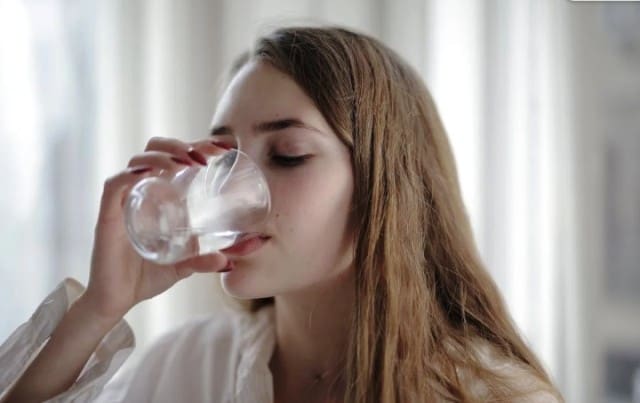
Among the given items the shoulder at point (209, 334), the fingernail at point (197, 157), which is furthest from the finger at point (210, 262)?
the shoulder at point (209, 334)

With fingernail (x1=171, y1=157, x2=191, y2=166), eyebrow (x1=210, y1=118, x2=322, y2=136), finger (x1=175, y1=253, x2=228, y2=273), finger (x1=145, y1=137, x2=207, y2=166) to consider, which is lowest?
finger (x1=175, y1=253, x2=228, y2=273)

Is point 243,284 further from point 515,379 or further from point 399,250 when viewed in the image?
point 515,379

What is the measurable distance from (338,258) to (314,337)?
0.17 m

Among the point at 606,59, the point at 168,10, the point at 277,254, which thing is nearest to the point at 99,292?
the point at 277,254

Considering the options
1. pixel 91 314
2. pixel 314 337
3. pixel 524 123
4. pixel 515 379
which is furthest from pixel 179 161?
pixel 524 123

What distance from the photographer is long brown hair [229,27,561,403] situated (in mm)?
837

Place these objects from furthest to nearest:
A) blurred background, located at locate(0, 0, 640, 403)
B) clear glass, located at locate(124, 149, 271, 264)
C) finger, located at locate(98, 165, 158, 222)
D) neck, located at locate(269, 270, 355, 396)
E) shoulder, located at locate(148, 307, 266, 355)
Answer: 1. blurred background, located at locate(0, 0, 640, 403)
2. shoulder, located at locate(148, 307, 266, 355)
3. neck, located at locate(269, 270, 355, 396)
4. finger, located at locate(98, 165, 158, 222)
5. clear glass, located at locate(124, 149, 271, 264)

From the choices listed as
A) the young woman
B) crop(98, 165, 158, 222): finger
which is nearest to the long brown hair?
the young woman

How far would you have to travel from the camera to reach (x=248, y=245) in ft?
2.60

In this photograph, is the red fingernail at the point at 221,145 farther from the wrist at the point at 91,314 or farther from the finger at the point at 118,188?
the wrist at the point at 91,314

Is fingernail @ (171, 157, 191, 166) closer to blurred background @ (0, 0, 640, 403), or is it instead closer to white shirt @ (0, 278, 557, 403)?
white shirt @ (0, 278, 557, 403)

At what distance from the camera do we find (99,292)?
0.83 metres

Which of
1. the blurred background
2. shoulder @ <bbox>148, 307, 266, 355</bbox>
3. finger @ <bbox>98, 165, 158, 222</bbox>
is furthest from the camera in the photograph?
the blurred background

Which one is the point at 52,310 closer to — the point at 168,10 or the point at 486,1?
the point at 168,10
